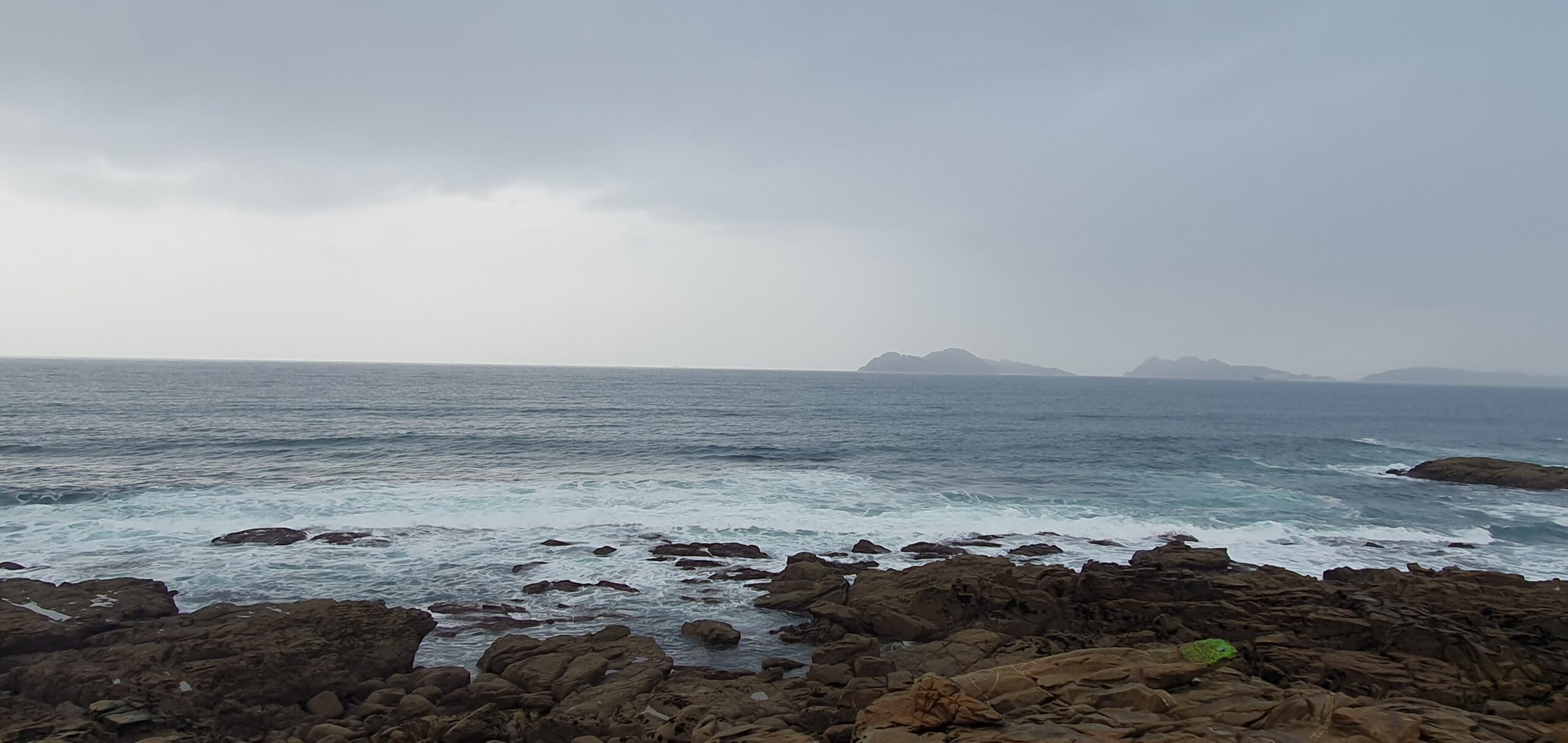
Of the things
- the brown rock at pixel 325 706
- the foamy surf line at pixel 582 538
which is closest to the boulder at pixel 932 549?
the foamy surf line at pixel 582 538

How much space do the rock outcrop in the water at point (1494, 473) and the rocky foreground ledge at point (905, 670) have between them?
3209 cm

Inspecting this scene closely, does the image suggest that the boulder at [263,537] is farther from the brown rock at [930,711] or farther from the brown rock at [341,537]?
the brown rock at [930,711]

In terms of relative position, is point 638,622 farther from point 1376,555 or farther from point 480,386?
point 480,386

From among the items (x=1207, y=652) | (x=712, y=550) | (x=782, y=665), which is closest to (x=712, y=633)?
(x=782, y=665)

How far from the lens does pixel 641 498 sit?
113 feet

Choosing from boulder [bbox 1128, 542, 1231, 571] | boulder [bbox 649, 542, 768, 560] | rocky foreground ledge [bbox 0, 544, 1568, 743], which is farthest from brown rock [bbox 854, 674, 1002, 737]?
boulder [bbox 649, 542, 768, 560]

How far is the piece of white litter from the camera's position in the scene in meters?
16.3

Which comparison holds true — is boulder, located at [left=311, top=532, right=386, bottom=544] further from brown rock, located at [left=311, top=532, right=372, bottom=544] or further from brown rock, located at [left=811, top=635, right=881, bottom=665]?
brown rock, located at [left=811, top=635, right=881, bottom=665]

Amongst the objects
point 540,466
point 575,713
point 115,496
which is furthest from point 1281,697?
point 115,496

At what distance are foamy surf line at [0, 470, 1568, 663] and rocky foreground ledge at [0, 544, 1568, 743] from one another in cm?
204

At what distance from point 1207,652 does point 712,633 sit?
34.7 feet

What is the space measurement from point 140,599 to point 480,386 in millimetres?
122550

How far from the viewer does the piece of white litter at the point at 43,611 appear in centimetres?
1627

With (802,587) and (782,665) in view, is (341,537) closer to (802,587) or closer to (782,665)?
(802,587)
